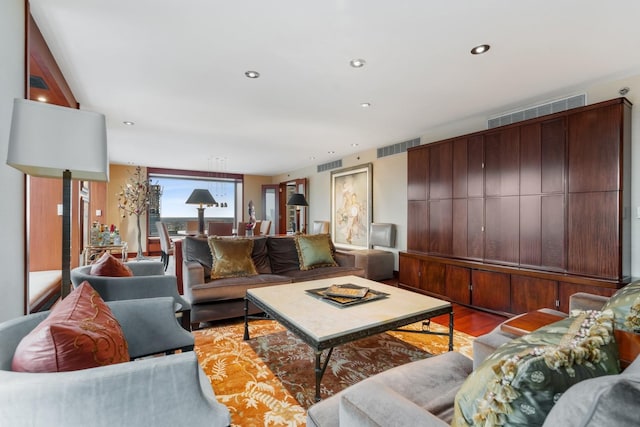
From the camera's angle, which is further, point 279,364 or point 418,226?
point 418,226

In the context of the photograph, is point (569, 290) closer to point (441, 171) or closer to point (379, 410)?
point (441, 171)

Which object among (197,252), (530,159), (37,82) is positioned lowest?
(197,252)

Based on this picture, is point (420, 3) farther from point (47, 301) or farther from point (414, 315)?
point (47, 301)

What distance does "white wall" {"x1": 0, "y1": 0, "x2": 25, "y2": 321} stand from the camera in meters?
1.62

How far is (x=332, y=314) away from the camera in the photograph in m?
2.14

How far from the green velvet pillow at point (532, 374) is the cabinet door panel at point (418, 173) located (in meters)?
3.93

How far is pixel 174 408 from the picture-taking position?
100 cm

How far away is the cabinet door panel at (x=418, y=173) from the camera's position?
462 cm

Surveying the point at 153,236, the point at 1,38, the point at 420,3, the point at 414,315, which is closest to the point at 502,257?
the point at 414,315

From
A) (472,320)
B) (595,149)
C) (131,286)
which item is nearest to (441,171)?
(595,149)

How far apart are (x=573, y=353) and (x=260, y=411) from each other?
5.55 feet

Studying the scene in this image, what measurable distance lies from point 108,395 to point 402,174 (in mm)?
5257

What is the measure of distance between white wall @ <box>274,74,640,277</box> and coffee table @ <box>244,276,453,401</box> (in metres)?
2.41

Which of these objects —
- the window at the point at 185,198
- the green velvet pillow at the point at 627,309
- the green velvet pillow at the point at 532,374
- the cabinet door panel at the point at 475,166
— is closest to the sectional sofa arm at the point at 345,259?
the cabinet door panel at the point at 475,166
